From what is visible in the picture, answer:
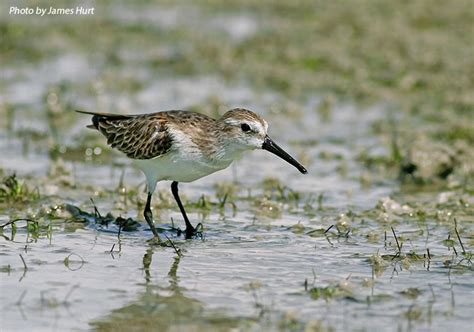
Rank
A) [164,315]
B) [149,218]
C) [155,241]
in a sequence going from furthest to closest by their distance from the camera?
[149,218] < [155,241] < [164,315]

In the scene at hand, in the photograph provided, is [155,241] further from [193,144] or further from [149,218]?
[193,144]

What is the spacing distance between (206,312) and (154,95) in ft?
32.3

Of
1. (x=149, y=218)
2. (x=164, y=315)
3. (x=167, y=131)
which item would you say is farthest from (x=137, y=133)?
(x=164, y=315)

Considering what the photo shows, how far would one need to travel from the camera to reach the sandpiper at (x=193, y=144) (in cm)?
963

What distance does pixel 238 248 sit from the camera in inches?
368

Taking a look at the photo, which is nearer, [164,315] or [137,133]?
[164,315]

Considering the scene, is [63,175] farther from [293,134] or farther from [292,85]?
[292,85]

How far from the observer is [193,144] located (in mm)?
9672

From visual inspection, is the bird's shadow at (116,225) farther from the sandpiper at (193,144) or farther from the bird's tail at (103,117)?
the bird's tail at (103,117)

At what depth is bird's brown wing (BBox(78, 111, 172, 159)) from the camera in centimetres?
976

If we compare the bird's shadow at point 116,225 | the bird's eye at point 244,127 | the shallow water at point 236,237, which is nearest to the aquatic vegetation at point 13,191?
the shallow water at point 236,237

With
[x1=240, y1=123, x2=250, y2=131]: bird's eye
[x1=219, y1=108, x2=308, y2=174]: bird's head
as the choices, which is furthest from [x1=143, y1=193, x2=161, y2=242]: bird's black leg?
[x1=240, y1=123, x2=250, y2=131]: bird's eye

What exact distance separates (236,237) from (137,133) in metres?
1.47

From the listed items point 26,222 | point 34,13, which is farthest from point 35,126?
point 34,13
